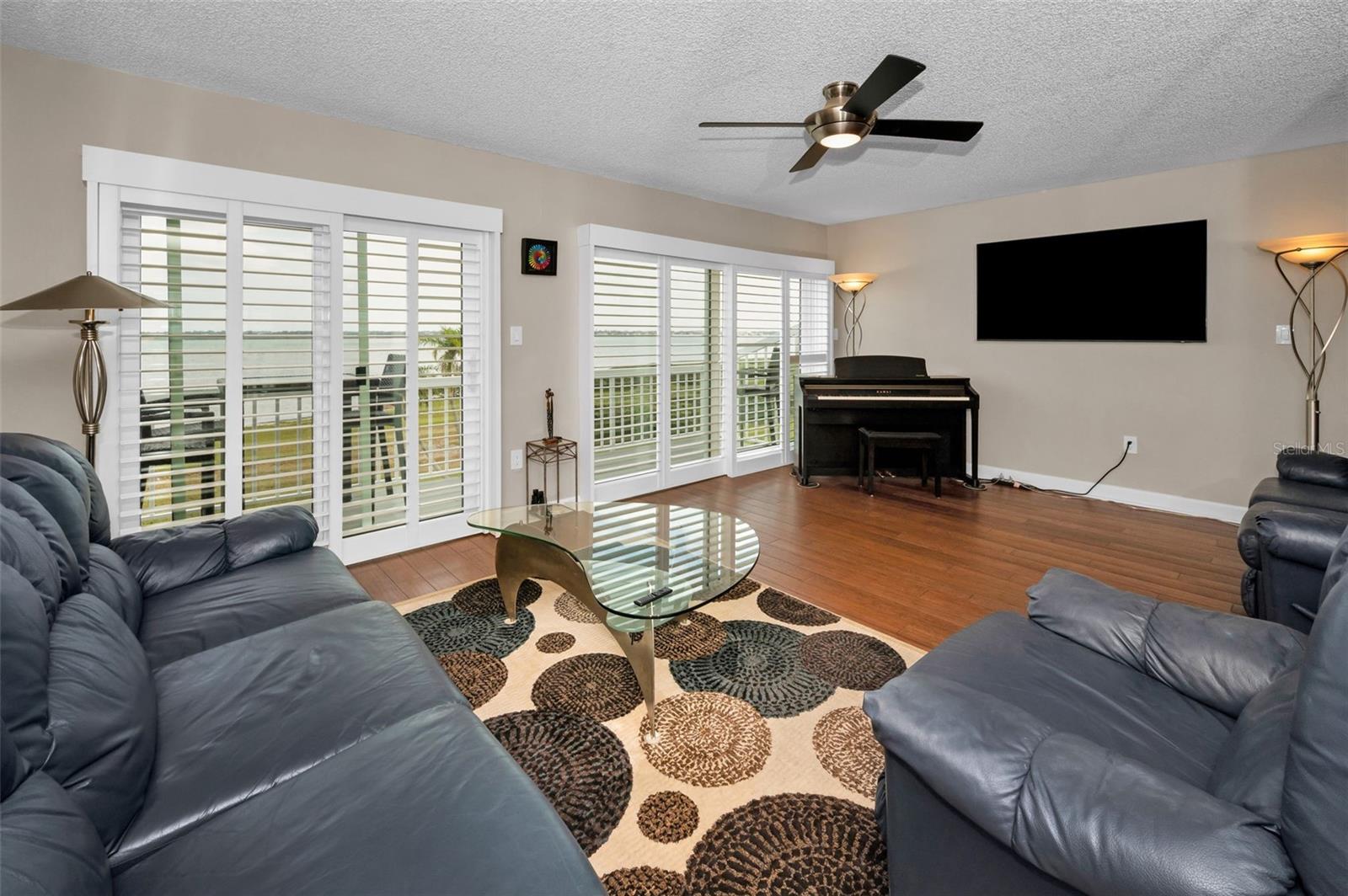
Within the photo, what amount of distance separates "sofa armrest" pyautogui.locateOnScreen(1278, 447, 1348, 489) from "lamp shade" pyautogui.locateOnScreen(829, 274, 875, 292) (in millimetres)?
3445

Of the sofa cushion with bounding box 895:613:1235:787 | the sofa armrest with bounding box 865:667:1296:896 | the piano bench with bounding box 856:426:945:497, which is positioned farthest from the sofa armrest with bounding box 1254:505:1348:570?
the piano bench with bounding box 856:426:945:497

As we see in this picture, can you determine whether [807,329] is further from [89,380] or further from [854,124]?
[89,380]

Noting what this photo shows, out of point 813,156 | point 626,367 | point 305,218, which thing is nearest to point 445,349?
point 305,218

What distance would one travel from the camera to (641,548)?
2525 mm

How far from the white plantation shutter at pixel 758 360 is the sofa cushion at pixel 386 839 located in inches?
188

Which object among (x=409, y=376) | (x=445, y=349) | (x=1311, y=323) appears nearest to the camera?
(x=409, y=376)

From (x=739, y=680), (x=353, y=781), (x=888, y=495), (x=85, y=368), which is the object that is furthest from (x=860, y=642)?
(x=85, y=368)

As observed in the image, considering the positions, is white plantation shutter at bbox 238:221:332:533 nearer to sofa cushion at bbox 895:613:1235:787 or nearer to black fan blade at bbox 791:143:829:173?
black fan blade at bbox 791:143:829:173

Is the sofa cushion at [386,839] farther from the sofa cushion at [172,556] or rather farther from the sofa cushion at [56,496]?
the sofa cushion at [172,556]

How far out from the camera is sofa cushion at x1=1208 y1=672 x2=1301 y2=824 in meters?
0.82

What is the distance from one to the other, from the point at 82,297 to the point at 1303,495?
523cm

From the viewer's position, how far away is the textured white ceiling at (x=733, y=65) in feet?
7.63

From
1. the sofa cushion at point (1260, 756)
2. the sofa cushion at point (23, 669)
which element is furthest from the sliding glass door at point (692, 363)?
the sofa cushion at point (1260, 756)

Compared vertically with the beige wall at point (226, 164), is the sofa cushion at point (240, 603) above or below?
below
